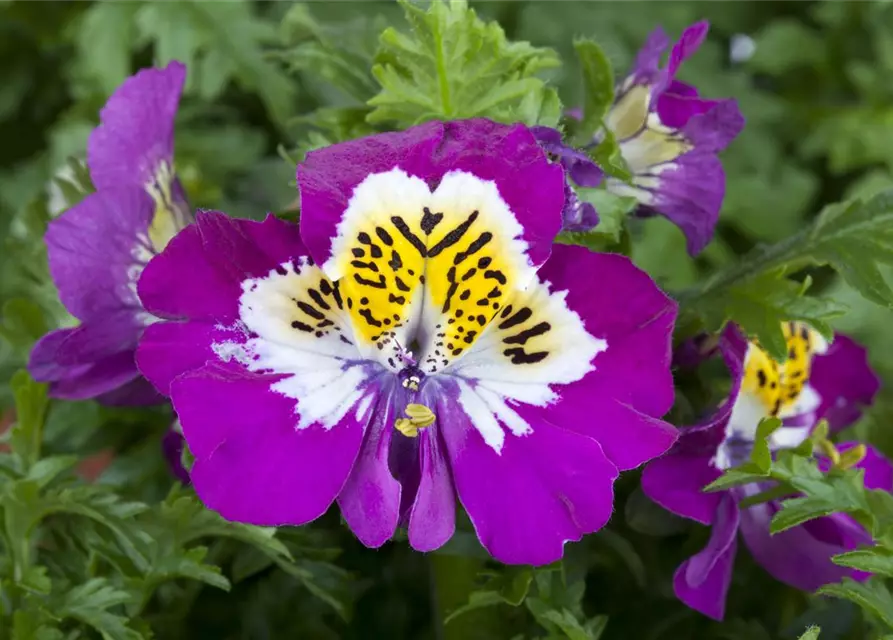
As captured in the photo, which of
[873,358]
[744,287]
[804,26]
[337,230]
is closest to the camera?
[337,230]

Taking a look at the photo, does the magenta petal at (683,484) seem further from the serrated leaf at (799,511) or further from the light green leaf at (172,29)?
the light green leaf at (172,29)

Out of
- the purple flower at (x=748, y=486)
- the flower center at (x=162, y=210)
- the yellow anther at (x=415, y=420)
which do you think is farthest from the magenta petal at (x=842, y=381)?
the flower center at (x=162, y=210)

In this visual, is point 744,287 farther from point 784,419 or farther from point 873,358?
point 873,358

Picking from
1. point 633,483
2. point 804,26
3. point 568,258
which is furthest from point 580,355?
point 804,26

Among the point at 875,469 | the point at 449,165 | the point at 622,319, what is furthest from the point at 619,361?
the point at 875,469

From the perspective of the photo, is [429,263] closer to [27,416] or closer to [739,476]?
[739,476]

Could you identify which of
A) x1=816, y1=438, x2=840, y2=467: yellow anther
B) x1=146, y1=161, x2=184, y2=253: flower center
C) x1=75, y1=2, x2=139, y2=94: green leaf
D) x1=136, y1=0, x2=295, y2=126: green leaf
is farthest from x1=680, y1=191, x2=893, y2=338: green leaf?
x1=75, y1=2, x2=139, y2=94: green leaf

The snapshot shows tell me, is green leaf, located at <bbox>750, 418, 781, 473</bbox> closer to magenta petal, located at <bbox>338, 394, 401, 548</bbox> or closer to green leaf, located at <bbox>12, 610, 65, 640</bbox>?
magenta petal, located at <bbox>338, 394, 401, 548</bbox>
